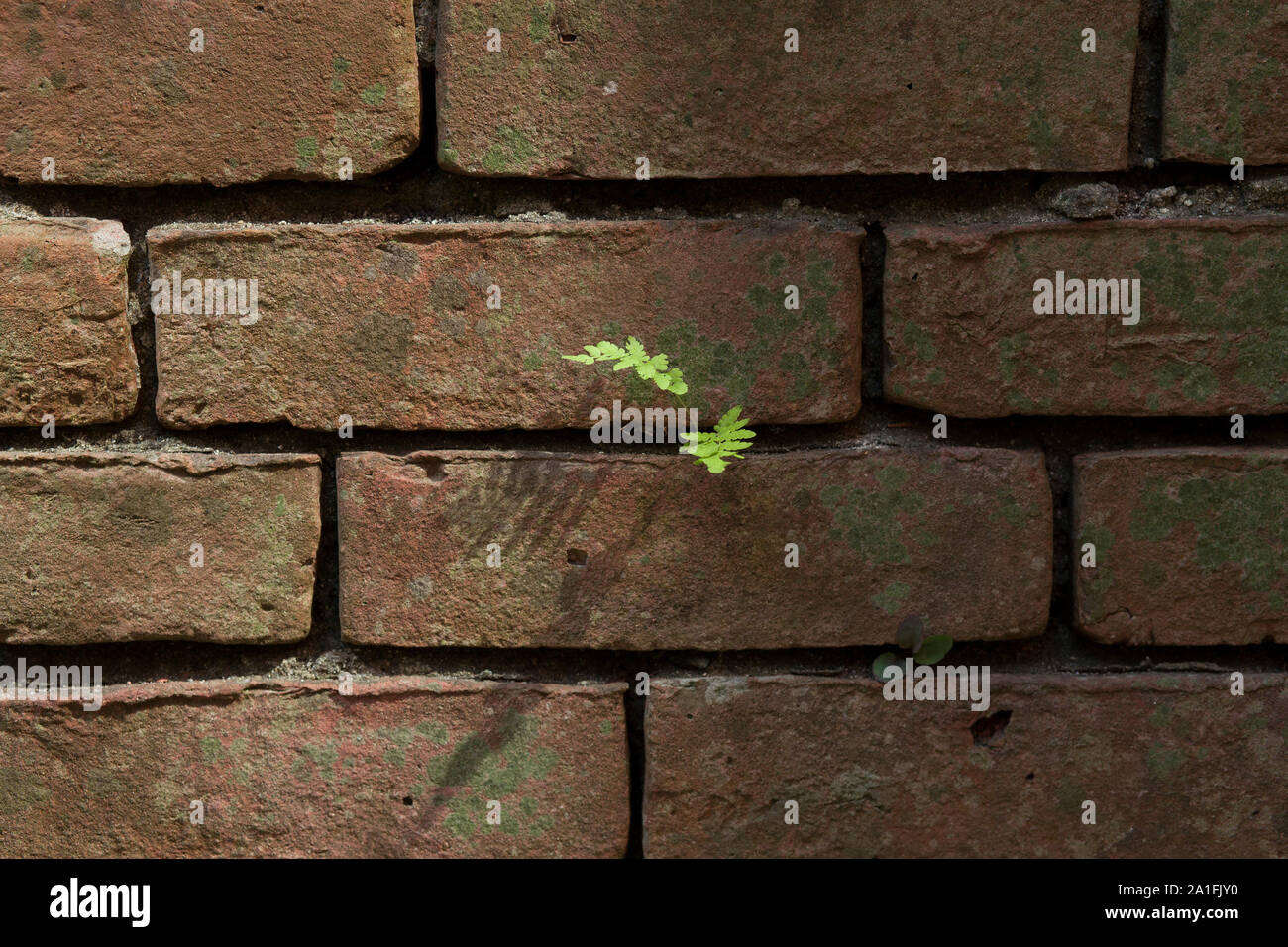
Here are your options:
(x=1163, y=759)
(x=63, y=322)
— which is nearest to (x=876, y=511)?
(x=1163, y=759)

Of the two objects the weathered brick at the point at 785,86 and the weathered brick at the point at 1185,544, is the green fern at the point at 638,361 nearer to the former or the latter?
the weathered brick at the point at 785,86

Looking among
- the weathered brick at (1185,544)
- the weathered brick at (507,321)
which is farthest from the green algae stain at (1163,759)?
the weathered brick at (507,321)

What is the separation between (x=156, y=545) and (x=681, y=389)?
0.68m

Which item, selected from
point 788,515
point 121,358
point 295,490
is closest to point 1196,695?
point 788,515

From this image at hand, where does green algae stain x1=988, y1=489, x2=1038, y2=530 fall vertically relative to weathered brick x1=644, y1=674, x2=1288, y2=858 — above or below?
above

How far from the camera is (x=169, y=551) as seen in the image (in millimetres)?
1193

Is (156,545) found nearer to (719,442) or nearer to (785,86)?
(719,442)

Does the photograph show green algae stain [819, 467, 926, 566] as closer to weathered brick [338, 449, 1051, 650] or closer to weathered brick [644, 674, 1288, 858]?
weathered brick [338, 449, 1051, 650]

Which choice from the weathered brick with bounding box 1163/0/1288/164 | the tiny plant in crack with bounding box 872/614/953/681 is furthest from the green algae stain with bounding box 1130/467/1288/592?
the weathered brick with bounding box 1163/0/1288/164

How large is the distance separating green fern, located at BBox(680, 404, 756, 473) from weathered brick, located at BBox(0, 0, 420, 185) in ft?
1.64

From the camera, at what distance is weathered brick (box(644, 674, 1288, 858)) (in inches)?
46.7

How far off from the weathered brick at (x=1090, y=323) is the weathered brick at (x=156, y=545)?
0.77 m

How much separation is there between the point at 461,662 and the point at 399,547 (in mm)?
166

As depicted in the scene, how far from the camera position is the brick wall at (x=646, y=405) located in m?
1.16
